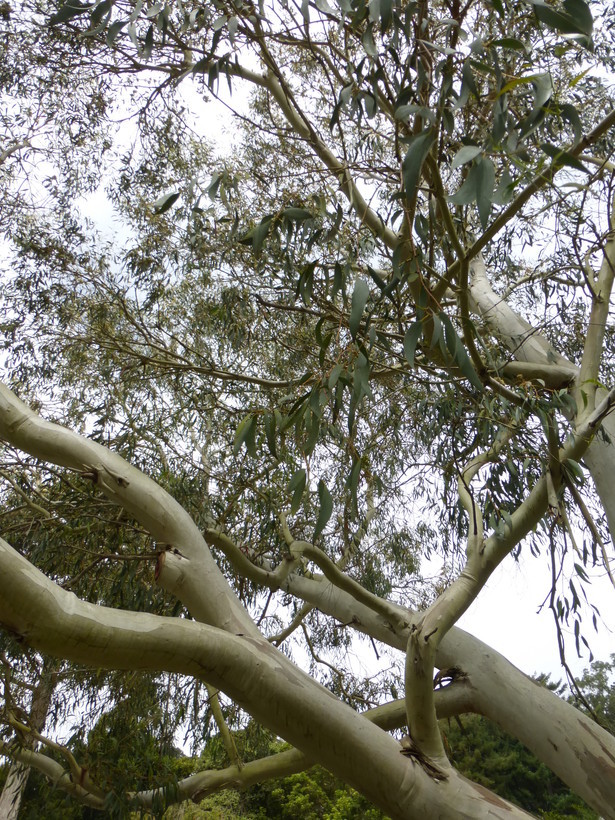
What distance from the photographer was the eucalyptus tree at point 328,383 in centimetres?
170

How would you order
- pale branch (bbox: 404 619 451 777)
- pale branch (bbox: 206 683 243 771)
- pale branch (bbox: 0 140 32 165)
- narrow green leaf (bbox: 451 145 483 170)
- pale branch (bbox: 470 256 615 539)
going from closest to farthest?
narrow green leaf (bbox: 451 145 483 170) < pale branch (bbox: 404 619 451 777) < pale branch (bbox: 470 256 615 539) < pale branch (bbox: 206 683 243 771) < pale branch (bbox: 0 140 32 165)

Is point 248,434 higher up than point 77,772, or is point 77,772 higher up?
point 248,434

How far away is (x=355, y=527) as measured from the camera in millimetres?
4531

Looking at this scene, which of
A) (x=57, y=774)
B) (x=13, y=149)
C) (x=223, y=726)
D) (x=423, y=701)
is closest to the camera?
(x=423, y=701)

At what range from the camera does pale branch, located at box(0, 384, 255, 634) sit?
206 cm

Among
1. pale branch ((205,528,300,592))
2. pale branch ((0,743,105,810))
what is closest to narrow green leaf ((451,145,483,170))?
pale branch ((205,528,300,592))

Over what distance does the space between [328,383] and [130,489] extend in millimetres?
789

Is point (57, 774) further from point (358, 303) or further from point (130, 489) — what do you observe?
point (358, 303)

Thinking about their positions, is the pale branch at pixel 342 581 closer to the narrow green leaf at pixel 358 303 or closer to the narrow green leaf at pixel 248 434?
the narrow green leaf at pixel 248 434

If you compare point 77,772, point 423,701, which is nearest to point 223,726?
point 77,772

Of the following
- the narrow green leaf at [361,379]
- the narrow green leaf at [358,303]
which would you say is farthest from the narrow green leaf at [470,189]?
the narrow green leaf at [361,379]

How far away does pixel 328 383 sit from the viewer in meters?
1.72

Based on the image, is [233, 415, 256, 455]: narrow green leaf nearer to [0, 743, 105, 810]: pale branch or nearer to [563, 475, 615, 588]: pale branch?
[563, 475, 615, 588]: pale branch

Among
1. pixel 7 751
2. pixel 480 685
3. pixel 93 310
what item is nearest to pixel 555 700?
pixel 480 685
